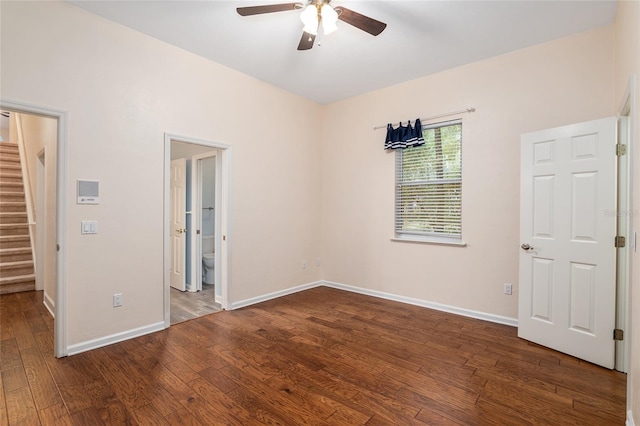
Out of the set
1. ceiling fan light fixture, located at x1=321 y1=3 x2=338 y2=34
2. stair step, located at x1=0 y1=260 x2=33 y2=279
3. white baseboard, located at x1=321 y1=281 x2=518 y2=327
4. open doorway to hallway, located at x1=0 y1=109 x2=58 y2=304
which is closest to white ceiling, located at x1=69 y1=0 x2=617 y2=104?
ceiling fan light fixture, located at x1=321 y1=3 x2=338 y2=34

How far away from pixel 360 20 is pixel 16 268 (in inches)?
233

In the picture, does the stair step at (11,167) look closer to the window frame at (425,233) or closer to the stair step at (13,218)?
the stair step at (13,218)

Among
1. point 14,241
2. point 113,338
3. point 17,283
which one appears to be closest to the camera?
point 113,338

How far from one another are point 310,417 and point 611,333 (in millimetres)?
2469

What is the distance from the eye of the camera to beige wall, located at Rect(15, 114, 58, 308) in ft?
11.0

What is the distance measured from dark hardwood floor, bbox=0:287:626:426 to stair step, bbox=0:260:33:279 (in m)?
1.60

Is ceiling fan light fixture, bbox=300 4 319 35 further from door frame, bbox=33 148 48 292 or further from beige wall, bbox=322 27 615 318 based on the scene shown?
door frame, bbox=33 148 48 292

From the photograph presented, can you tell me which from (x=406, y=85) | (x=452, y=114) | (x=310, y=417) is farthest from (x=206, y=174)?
(x=310, y=417)

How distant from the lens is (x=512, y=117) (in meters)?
3.30

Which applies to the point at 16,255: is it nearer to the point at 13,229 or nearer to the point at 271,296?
the point at 13,229

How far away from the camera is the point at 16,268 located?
460cm

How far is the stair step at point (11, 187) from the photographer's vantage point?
537 cm

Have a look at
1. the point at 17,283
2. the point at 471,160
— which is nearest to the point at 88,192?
the point at 17,283

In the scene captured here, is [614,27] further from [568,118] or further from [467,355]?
[467,355]
